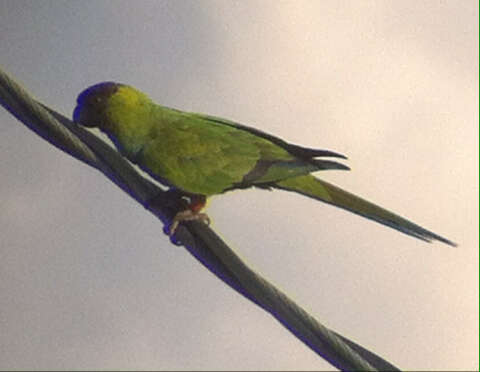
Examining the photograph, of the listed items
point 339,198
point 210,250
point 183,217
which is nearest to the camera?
point 210,250

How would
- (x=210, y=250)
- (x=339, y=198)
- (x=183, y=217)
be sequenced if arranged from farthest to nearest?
(x=339, y=198), (x=183, y=217), (x=210, y=250)

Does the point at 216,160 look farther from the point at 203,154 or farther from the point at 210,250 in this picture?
the point at 210,250

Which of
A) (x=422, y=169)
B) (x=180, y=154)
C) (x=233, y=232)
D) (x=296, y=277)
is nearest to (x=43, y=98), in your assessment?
(x=180, y=154)

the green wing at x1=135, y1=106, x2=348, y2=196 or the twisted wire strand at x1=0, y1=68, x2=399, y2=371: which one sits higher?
the green wing at x1=135, y1=106, x2=348, y2=196

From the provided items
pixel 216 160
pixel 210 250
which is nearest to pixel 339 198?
pixel 216 160

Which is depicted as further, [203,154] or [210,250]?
[203,154]

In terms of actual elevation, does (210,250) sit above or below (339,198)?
below

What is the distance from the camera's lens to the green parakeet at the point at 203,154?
1.13m

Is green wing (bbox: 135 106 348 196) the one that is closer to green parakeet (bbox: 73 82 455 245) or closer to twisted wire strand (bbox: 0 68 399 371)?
green parakeet (bbox: 73 82 455 245)

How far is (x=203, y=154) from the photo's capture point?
3.76 feet

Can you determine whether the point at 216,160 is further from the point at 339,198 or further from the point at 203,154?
the point at 339,198

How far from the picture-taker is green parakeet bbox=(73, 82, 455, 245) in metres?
1.13

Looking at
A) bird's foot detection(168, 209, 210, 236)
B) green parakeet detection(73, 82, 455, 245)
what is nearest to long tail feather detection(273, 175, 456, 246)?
green parakeet detection(73, 82, 455, 245)

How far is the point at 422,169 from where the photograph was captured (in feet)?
4.90
